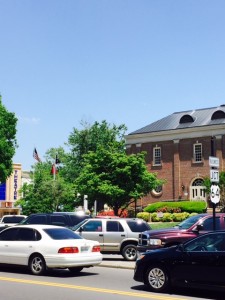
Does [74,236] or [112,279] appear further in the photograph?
[74,236]

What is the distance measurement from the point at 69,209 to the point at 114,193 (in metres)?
20.1

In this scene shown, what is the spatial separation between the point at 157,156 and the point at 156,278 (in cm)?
4730

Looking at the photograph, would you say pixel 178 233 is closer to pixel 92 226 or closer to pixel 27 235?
pixel 27 235

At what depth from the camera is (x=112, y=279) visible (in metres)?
13.5

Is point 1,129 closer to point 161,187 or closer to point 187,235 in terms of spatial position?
point 161,187

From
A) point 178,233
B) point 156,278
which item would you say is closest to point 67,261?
point 156,278

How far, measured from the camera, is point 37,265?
14.0 metres

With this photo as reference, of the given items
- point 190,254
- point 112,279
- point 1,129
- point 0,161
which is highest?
point 1,129

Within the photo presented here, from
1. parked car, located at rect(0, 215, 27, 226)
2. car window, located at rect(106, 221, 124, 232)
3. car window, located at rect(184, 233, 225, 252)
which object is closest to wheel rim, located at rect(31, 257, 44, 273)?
car window, located at rect(184, 233, 225, 252)

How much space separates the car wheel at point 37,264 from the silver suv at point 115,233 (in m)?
5.43

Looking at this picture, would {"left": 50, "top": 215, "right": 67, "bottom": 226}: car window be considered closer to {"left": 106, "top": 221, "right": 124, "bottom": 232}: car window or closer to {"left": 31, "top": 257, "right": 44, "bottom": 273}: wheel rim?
{"left": 106, "top": 221, "right": 124, "bottom": 232}: car window

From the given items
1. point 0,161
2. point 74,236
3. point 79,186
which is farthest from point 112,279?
point 0,161

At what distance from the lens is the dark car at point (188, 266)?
10539mm

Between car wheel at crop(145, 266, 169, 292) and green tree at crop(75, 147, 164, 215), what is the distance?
27.8 m
